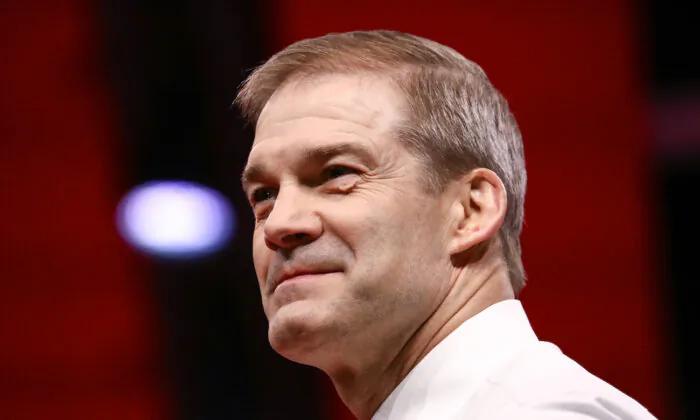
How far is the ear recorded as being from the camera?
1.56 meters

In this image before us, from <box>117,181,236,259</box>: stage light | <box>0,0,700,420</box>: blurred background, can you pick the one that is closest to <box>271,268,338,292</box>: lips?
<box>0,0,700,420</box>: blurred background

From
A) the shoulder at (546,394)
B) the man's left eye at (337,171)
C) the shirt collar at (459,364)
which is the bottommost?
the shirt collar at (459,364)

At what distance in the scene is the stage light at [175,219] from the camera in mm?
3650

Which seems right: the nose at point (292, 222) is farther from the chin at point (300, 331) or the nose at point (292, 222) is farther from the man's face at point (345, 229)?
the chin at point (300, 331)

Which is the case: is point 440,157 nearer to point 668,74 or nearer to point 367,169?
point 367,169

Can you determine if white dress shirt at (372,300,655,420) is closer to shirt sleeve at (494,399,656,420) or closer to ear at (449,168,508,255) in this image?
shirt sleeve at (494,399,656,420)

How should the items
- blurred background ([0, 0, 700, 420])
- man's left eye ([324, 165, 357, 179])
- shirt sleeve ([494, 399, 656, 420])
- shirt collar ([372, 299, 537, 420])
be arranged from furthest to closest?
blurred background ([0, 0, 700, 420])
man's left eye ([324, 165, 357, 179])
shirt collar ([372, 299, 537, 420])
shirt sleeve ([494, 399, 656, 420])

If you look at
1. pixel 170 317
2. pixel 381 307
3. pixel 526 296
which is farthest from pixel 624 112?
pixel 381 307

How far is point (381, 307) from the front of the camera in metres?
1.47

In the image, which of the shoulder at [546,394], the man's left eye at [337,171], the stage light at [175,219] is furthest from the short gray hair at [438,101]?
the stage light at [175,219]

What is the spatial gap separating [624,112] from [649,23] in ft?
1.15

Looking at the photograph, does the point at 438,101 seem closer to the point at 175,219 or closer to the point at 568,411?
the point at 568,411

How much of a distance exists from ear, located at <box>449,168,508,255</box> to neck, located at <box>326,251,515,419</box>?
53mm

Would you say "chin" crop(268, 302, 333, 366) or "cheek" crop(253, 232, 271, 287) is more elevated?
"cheek" crop(253, 232, 271, 287)
